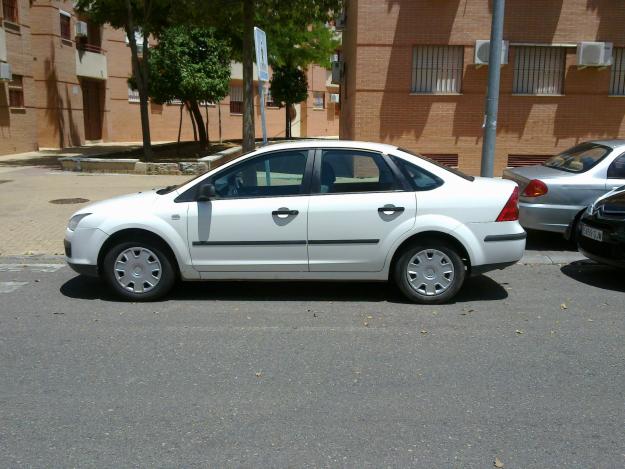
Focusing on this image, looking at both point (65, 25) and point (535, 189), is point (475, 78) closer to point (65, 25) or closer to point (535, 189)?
point (535, 189)

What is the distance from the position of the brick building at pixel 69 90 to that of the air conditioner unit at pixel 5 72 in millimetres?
112

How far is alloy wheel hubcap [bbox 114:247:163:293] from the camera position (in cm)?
626

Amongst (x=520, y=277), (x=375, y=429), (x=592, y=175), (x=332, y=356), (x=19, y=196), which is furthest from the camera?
(x=19, y=196)

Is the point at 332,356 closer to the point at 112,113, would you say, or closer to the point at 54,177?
the point at 54,177

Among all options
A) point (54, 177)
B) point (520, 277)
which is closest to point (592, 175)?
point (520, 277)

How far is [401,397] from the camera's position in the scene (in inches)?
165

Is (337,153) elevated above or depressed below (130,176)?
above

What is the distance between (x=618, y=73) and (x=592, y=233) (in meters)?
10.4

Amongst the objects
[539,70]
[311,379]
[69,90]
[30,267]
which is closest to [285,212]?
[311,379]

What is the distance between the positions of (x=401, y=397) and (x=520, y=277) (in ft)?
12.6

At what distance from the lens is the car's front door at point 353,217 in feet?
19.9

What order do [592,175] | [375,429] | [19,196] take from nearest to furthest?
[375,429] → [592,175] → [19,196]

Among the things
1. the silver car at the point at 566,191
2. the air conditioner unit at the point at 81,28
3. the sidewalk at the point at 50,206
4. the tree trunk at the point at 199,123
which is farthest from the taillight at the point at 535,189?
the air conditioner unit at the point at 81,28

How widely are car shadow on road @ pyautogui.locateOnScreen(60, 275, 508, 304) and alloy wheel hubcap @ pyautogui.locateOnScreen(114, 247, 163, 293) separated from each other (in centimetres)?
29
